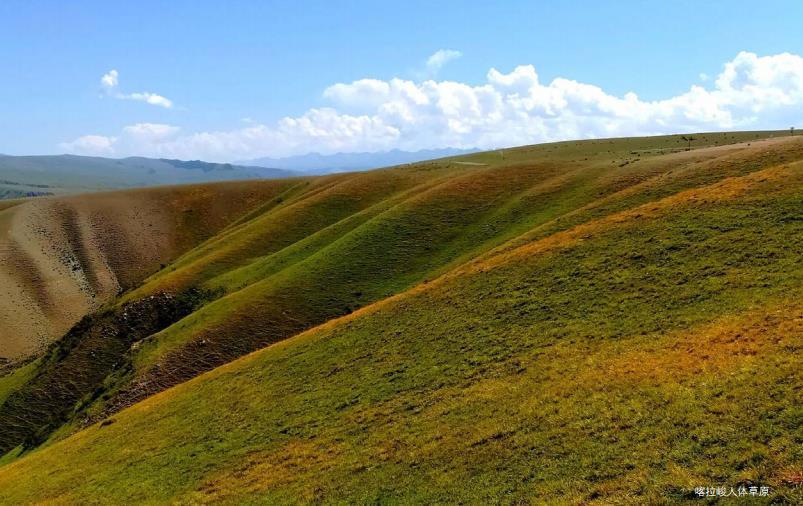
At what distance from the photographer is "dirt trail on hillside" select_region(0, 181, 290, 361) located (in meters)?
83.8

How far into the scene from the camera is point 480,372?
29.0 meters

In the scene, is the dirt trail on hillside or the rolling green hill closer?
the rolling green hill

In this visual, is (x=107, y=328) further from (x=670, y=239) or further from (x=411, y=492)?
(x=670, y=239)

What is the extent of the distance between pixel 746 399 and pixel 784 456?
372 cm

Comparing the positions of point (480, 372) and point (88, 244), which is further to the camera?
point (88, 244)

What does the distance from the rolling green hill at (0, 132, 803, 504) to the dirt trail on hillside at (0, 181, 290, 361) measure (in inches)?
1123

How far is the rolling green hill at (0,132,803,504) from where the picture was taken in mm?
19188

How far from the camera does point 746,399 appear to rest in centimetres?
1911

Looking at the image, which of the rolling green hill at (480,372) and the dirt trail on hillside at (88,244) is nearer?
the rolling green hill at (480,372)

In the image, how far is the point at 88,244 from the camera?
367 ft

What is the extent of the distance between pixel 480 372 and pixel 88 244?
115 m

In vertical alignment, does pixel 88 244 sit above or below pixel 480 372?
above

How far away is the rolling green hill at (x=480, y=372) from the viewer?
1919cm

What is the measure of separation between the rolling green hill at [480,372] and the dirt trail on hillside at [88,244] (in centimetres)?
2852
